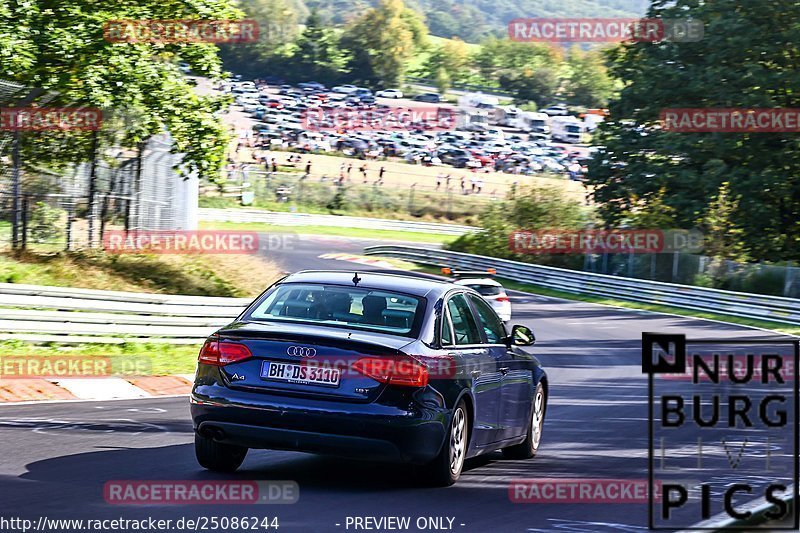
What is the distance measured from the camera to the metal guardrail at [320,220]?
5931 cm

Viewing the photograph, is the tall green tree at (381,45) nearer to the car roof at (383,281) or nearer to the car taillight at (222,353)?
the car roof at (383,281)

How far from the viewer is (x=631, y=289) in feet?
133

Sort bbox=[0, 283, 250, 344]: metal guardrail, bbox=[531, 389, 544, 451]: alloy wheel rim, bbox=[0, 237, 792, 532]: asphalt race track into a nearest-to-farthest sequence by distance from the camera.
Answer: bbox=[0, 237, 792, 532]: asphalt race track
bbox=[531, 389, 544, 451]: alloy wheel rim
bbox=[0, 283, 250, 344]: metal guardrail

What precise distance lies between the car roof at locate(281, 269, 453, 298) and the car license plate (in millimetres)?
1039

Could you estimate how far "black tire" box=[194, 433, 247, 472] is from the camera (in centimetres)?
871

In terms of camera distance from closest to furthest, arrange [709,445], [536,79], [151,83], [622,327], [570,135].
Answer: [709,445] < [151,83] < [622,327] < [570,135] < [536,79]

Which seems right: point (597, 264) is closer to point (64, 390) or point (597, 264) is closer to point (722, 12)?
point (722, 12)

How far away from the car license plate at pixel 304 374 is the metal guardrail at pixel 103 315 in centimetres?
922

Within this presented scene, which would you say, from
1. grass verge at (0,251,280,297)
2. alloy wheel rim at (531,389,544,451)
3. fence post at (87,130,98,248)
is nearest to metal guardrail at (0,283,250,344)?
grass verge at (0,251,280,297)

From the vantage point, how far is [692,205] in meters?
43.5

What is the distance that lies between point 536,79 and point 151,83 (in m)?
143

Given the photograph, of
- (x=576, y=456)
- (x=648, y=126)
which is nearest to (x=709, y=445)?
(x=576, y=456)

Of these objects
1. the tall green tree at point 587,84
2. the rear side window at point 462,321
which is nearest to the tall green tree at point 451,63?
the tall green tree at point 587,84

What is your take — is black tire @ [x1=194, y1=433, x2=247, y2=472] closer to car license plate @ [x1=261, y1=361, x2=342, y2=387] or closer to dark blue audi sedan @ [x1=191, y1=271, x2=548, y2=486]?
dark blue audi sedan @ [x1=191, y1=271, x2=548, y2=486]
